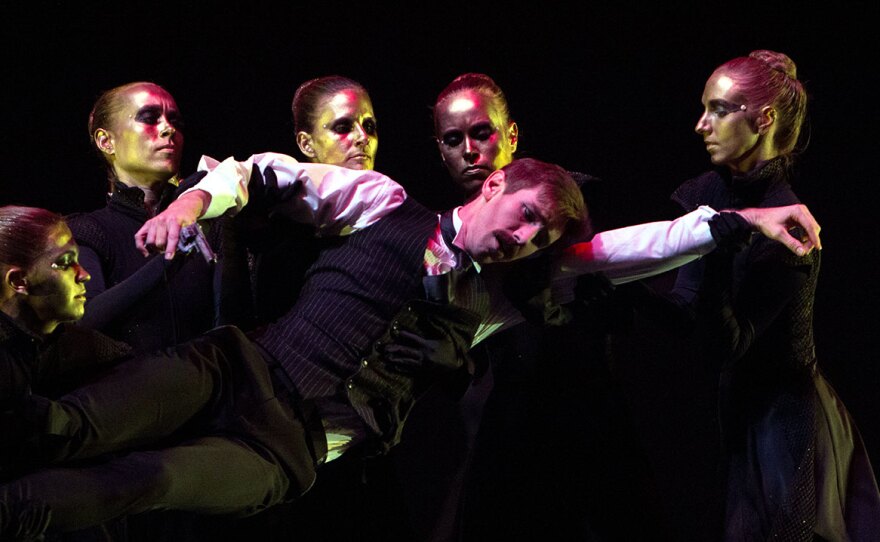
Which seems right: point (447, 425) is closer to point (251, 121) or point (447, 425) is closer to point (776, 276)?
point (251, 121)

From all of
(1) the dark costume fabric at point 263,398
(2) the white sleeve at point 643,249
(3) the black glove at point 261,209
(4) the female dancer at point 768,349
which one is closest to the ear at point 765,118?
(4) the female dancer at point 768,349

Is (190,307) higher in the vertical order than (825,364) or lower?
higher

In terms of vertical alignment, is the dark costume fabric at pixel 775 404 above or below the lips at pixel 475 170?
below

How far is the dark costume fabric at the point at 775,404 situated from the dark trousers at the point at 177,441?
3.60 feet

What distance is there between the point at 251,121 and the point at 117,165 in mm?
865

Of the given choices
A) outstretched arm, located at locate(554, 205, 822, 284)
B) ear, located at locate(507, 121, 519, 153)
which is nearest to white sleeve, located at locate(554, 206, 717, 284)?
outstretched arm, located at locate(554, 205, 822, 284)

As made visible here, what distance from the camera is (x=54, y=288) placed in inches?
87.0

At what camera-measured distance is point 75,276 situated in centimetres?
225

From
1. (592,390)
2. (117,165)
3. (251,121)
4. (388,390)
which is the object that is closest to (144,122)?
(117,165)

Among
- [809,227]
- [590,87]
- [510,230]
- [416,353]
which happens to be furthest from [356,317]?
[590,87]

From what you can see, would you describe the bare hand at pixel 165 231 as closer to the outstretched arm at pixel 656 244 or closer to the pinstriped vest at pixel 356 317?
the pinstriped vest at pixel 356 317

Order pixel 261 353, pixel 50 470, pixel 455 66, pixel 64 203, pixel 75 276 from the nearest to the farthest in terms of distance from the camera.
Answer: pixel 50 470 → pixel 75 276 → pixel 261 353 → pixel 64 203 → pixel 455 66

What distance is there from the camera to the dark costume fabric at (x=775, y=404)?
262 cm

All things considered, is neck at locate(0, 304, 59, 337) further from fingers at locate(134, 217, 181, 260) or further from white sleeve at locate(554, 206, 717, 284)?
white sleeve at locate(554, 206, 717, 284)
